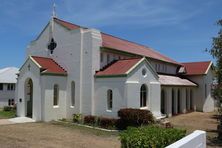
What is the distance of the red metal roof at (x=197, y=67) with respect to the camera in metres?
38.2

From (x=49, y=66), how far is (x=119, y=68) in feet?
20.6

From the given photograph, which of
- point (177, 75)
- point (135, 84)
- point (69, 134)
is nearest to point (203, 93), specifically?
point (177, 75)

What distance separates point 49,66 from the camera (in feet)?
86.5

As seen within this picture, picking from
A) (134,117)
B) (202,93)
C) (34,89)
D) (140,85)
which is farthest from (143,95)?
(202,93)

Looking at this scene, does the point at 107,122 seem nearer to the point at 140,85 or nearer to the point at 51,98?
the point at 140,85

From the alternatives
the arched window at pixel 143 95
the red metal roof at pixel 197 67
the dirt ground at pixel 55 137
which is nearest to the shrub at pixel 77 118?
the dirt ground at pixel 55 137

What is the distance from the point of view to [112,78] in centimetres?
2389

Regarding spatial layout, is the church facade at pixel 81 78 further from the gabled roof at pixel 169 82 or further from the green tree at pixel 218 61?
the green tree at pixel 218 61

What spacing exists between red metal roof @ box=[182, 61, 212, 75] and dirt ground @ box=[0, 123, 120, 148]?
21.2 metres

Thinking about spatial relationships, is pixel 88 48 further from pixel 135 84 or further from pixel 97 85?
pixel 135 84

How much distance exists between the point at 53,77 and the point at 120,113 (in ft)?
23.4

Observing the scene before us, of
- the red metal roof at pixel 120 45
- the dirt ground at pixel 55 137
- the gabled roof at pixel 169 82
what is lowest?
the dirt ground at pixel 55 137

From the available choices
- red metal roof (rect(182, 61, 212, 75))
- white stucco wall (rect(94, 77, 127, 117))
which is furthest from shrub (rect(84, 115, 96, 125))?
red metal roof (rect(182, 61, 212, 75))

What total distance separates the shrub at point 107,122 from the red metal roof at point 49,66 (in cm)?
600
